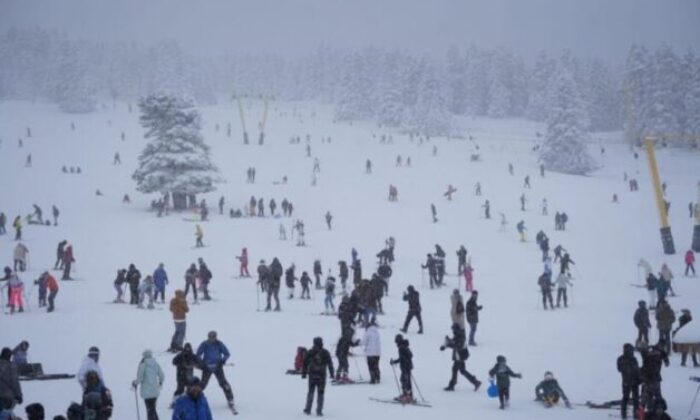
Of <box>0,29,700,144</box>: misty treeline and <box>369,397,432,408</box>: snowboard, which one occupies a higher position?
<box>0,29,700,144</box>: misty treeline

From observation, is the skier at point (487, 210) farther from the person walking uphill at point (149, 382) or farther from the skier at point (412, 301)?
the person walking uphill at point (149, 382)

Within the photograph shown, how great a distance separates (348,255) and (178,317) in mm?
17794

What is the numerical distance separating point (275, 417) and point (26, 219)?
29.7 metres

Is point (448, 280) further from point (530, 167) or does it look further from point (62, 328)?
point (530, 167)

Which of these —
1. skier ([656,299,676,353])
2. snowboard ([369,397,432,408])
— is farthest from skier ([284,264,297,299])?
skier ([656,299,676,353])

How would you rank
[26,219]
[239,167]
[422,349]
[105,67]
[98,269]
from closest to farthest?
[422,349] → [98,269] → [26,219] → [239,167] → [105,67]

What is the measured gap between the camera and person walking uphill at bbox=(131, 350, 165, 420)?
10.6 meters

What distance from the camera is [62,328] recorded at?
18500 millimetres

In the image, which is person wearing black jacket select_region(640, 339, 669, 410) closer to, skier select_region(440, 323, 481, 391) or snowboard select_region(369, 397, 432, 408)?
skier select_region(440, 323, 481, 391)

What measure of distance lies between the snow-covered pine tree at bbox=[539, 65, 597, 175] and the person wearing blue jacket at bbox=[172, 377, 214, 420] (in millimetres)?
63456

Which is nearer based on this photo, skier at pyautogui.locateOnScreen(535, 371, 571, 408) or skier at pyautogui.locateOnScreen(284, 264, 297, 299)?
skier at pyautogui.locateOnScreen(535, 371, 571, 408)

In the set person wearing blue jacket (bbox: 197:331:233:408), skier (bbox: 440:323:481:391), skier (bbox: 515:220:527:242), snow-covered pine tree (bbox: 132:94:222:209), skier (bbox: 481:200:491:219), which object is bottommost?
skier (bbox: 440:323:481:391)

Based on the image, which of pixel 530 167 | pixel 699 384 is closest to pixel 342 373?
pixel 699 384

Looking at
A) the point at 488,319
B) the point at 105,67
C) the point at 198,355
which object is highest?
the point at 105,67
